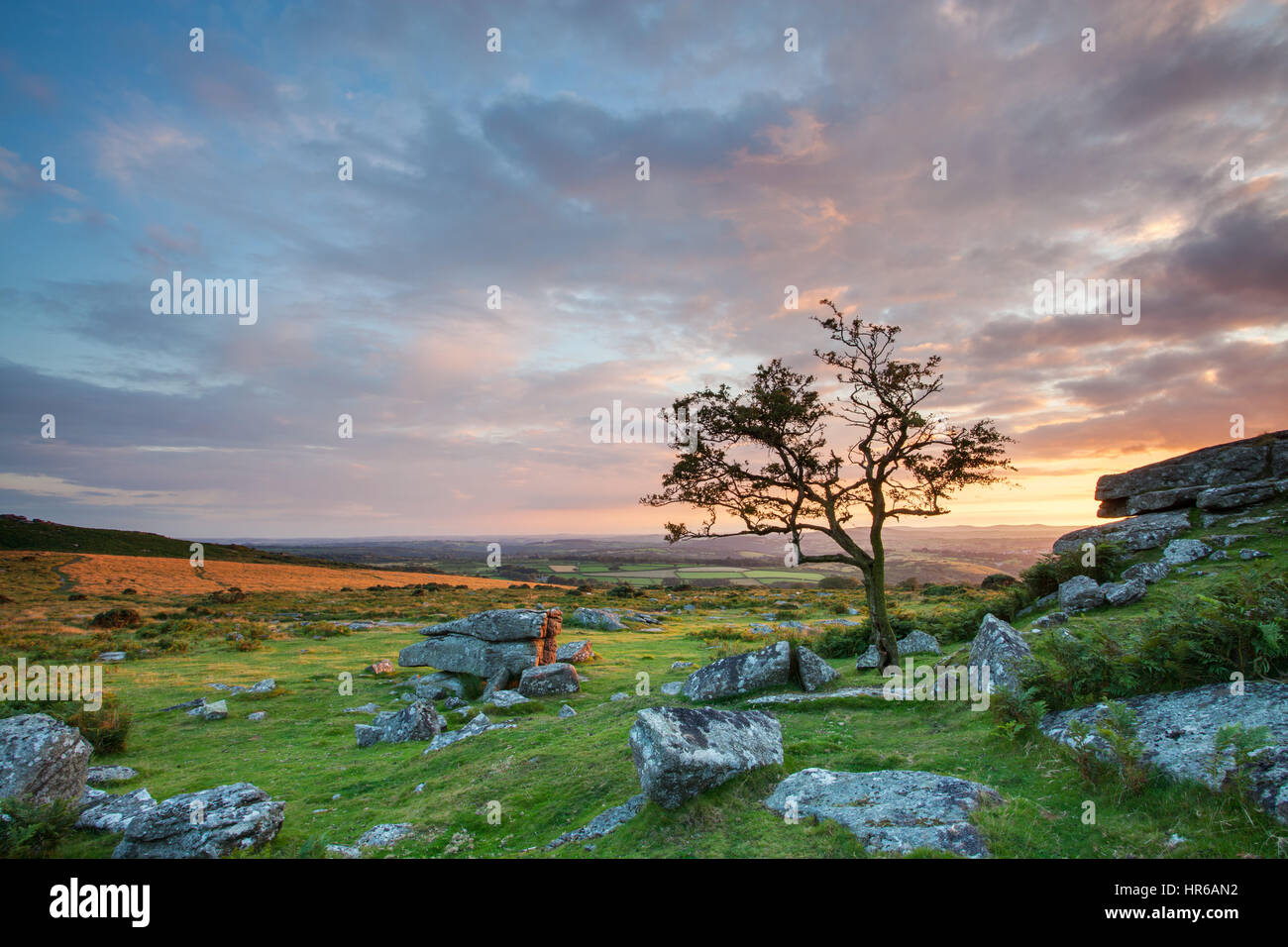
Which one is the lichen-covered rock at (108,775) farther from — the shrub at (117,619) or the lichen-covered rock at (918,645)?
the shrub at (117,619)

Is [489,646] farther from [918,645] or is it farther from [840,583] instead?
[840,583]

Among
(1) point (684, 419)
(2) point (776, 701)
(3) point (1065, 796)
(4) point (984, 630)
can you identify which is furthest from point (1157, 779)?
(1) point (684, 419)

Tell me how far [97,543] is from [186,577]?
48785mm

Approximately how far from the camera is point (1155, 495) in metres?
28.1

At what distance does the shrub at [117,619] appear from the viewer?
43375mm

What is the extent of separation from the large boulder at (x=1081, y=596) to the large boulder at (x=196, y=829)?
954 inches

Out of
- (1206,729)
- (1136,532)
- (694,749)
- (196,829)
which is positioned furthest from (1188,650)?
(1136,532)

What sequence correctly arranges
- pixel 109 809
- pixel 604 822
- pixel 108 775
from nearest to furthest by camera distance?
pixel 604 822, pixel 109 809, pixel 108 775

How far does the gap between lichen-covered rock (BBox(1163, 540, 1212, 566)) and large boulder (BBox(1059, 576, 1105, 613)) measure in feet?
12.4

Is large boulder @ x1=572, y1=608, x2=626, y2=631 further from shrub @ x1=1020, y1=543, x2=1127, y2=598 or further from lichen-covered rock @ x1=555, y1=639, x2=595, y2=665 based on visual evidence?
shrub @ x1=1020, y1=543, x2=1127, y2=598

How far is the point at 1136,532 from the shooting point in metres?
25.1

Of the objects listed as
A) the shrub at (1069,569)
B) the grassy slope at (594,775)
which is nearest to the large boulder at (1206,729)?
the grassy slope at (594,775)
